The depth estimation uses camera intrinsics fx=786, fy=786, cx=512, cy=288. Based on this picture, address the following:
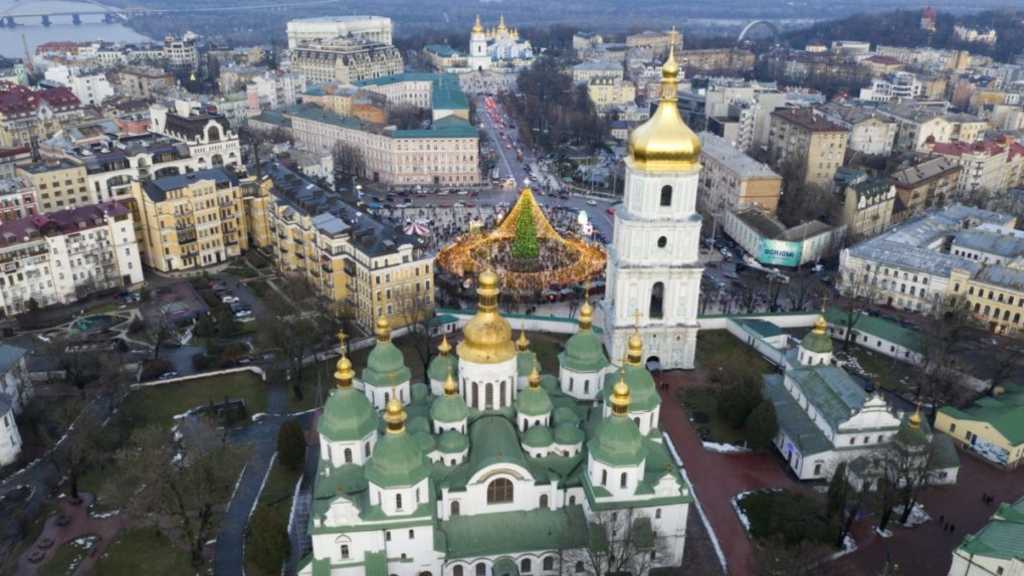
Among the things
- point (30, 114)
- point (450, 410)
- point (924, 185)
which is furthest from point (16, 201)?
point (924, 185)

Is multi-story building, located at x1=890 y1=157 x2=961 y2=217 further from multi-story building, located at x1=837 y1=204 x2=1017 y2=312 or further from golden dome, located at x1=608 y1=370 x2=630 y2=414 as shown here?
golden dome, located at x1=608 y1=370 x2=630 y2=414

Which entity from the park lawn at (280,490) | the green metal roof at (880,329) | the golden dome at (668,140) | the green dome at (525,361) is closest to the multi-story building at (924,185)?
the green metal roof at (880,329)

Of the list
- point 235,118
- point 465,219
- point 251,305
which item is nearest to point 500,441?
point 251,305

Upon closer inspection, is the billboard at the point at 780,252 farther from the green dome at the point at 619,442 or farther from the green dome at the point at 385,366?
the green dome at the point at 385,366

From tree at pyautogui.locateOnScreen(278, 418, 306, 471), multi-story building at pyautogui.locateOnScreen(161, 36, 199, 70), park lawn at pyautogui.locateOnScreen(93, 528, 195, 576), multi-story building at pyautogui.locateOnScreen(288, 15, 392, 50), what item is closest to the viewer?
park lawn at pyautogui.locateOnScreen(93, 528, 195, 576)

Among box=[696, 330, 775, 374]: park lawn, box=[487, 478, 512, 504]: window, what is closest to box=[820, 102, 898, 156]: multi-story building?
box=[696, 330, 775, 374]: park lawn

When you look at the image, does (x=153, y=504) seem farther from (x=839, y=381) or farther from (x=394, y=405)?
(x=839, y=381)
